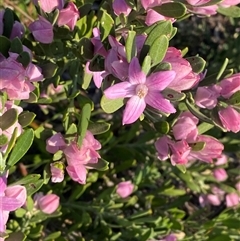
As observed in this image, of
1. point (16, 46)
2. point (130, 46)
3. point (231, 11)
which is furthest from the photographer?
point (231, 11)

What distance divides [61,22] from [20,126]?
1.06 feet

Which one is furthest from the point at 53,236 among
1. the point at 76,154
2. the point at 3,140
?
the point at 3,140

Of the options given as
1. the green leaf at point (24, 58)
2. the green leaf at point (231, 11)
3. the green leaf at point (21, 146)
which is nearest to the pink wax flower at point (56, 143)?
the green leaf at point (21, 146)

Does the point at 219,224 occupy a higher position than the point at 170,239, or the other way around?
the point at 170,239

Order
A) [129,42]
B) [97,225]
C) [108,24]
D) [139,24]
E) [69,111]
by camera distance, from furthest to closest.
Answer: [97,225] → [69,111] → [139,24] → [108,24] → [129,42]

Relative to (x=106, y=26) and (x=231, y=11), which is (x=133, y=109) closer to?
(x=106, y=26)

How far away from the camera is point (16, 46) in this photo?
1.53 metres

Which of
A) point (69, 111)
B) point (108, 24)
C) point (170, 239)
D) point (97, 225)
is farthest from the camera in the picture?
point (97, 225)

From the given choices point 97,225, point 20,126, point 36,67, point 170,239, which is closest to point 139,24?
point 36,67

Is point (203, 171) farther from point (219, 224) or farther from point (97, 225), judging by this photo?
point (97, 225)

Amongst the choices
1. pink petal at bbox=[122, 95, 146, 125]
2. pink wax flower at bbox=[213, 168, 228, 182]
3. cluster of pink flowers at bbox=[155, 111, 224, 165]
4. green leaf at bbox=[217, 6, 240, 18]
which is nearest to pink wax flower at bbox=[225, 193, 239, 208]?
pink wax flower at bbox=[213, 168, 228, 182]

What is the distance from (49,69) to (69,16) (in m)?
0.17

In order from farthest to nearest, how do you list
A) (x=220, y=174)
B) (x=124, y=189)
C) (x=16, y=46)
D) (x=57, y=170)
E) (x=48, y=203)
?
(x=220, y=174), (x=124, y=189), (x=48, y=203), (x=57, y=170), (x=16, y=46)

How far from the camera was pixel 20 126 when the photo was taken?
61.4 inches
